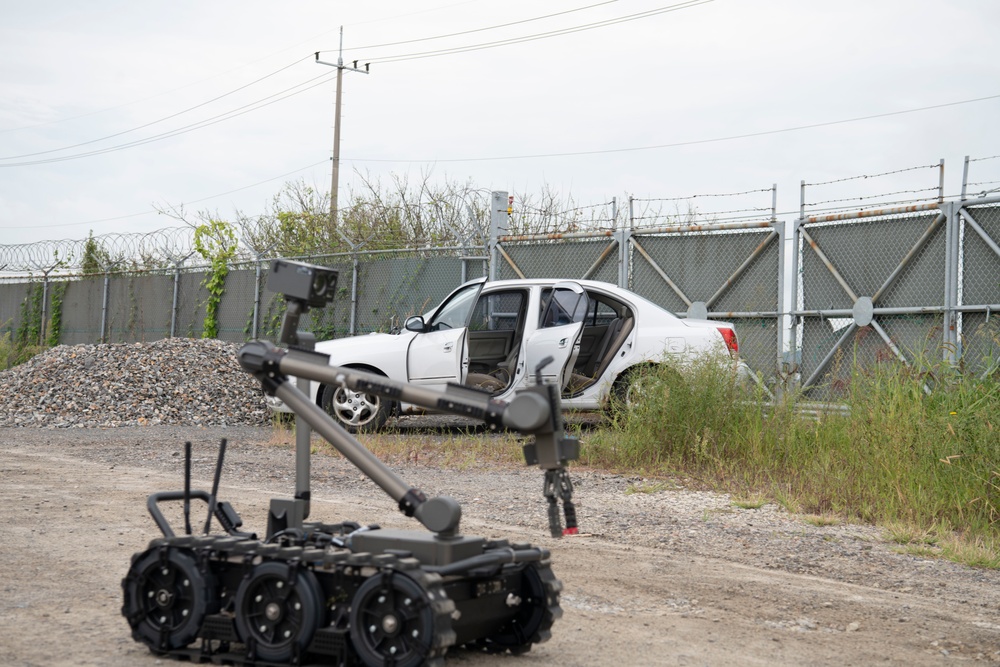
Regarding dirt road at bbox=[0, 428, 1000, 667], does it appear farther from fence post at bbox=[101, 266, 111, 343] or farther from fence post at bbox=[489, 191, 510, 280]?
fence post at bbox=[101, 266, 111, 343]

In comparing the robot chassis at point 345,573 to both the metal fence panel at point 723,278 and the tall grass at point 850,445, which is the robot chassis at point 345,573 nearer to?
the tall grass at point 850,445

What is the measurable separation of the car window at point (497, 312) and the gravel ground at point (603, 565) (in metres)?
1.96

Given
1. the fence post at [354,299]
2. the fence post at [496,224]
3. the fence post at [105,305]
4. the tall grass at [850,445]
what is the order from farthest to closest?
1. the fence post at [105,305]
2. the fence post at [354,299]
3. the fence post at [496,224]
4. the tall grass at [850,445]

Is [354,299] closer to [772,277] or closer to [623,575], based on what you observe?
[772,277]

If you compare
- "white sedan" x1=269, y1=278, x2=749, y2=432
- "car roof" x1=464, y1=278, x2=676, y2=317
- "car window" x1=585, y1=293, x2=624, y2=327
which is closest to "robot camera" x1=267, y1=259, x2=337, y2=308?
"white sedan" x1=269, y1=278, x2=749, y2=432

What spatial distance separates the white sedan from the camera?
11984mm

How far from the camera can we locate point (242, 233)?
27484 millimetres

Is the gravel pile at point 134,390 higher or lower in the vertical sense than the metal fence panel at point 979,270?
lower

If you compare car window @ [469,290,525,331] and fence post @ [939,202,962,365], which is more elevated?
fence post @ [939,202,962,365]

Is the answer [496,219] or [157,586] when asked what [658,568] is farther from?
[496,219]

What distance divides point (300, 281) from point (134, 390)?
12742 mm

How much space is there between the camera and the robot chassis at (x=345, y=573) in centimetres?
343

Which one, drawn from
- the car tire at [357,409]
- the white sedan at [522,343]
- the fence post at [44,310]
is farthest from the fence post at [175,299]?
the car tire at [357,409]

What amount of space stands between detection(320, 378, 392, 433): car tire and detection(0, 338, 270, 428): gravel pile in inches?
122
